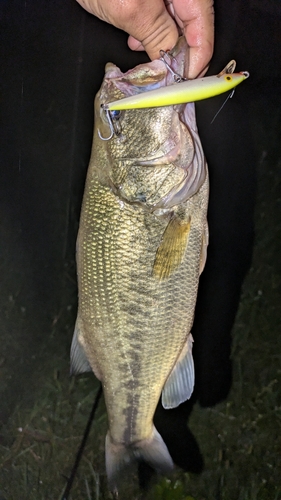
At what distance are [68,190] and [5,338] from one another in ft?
2.01

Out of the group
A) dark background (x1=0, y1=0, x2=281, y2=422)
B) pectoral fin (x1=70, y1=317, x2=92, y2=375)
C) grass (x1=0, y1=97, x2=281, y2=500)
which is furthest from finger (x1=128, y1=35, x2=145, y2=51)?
grass (x1=0, y1=97, x2=281, y2=500)

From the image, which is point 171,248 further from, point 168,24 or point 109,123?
point 168,24

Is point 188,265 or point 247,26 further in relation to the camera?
point 247,26

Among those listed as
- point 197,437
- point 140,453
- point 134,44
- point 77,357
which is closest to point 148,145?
point 134,44

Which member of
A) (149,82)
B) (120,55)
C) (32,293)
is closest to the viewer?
(149,82)

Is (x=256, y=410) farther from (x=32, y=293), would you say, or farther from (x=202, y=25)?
(x=202, y=25)

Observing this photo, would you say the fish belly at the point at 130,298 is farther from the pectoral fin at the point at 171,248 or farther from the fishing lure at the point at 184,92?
the fishing lure at the point at 184,92

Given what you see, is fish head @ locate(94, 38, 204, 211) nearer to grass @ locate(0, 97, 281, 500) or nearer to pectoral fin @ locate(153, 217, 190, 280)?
pectoral fin @ locate(153, 217, 190, 280)

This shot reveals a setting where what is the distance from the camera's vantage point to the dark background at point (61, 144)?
4.27 ft

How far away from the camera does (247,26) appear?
1316mm

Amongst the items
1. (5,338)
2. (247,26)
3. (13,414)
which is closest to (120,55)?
(247,26)

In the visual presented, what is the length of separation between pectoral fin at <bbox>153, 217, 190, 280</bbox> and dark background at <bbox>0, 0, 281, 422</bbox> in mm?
434

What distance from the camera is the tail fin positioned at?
1.19m

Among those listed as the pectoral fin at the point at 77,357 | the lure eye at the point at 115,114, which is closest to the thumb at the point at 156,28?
the lure eye at the point at 115,114
